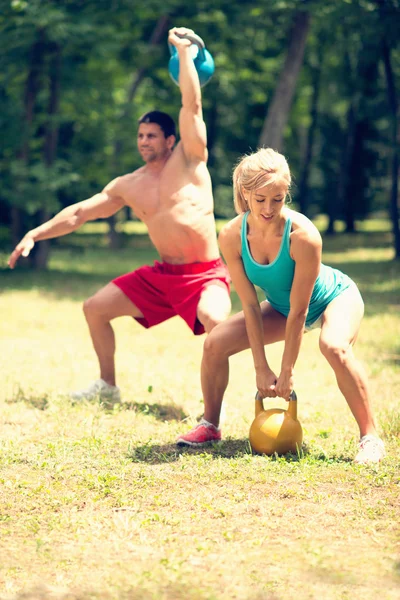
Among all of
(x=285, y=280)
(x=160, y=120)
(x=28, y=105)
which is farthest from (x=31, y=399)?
(x=28, y=105)

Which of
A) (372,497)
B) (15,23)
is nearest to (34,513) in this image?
(372,497)

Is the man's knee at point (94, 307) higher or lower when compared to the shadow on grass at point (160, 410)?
higher

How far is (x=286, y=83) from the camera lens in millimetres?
19406

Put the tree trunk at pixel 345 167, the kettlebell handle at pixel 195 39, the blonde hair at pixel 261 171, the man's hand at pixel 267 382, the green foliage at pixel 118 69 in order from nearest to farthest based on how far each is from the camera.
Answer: the blonde hair at pixel 261 171, the man's hand at pixel 267 382, the kettlebell handle at pixel 195 39, the green foliage at pixel 118 69, the tree trunk at pixel 345 167

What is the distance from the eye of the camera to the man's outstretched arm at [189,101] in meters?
6.30

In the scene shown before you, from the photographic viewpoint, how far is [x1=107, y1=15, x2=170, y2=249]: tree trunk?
20328mm

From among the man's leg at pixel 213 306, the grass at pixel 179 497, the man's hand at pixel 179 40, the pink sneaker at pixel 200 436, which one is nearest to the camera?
the grass at pixel 179 497

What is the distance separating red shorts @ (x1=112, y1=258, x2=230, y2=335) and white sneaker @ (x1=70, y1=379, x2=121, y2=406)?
0.61m

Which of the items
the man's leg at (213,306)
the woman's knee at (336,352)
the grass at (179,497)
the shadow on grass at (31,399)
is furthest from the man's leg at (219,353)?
the shadow on grass at (31,399)

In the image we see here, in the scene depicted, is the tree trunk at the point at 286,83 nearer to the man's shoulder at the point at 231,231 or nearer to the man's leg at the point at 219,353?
the man's leg at the point at 219,353

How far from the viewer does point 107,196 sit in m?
6.72

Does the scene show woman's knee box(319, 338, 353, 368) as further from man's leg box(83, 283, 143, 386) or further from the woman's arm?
man's leg box(83, 283, 143, 386)

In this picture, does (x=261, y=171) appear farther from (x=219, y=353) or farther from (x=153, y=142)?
(x=153, y=142)

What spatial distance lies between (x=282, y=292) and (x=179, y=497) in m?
1.36
